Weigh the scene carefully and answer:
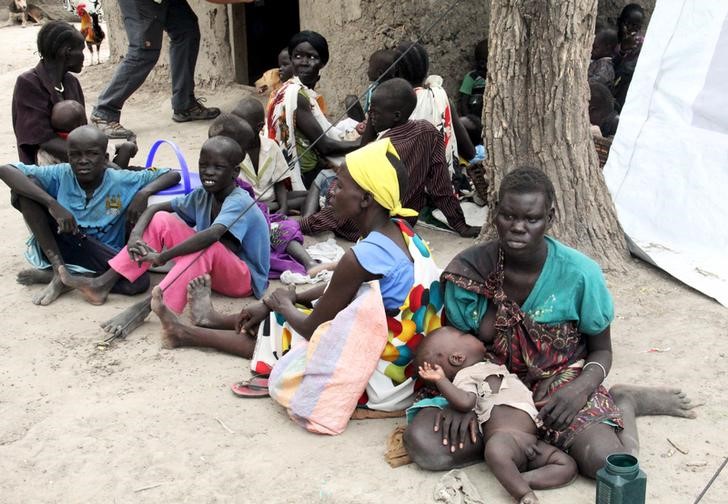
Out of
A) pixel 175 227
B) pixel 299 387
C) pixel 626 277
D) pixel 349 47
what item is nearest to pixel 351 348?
pixel 299 387

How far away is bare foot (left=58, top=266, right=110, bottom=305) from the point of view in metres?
4.16

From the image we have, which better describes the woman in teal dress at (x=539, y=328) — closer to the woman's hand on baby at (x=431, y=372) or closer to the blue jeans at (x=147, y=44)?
the woman's hand on baby at (x=431, y=372)

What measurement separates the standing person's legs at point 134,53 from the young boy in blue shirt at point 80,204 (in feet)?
8.60

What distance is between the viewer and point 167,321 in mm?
3676

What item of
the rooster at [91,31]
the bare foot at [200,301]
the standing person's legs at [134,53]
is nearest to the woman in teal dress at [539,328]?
the bare foot at [200,301]

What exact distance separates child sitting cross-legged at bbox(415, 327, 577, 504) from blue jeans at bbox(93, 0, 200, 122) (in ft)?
15.3

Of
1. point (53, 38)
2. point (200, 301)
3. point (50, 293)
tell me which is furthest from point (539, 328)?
point (53, 38)

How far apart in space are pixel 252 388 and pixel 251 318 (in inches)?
12.2

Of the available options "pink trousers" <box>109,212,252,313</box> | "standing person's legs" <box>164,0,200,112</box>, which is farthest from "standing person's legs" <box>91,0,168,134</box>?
"pink trousers" <box>109,212,252,313</box>

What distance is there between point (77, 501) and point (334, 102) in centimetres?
454

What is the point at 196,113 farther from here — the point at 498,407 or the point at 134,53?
the point at 498,407

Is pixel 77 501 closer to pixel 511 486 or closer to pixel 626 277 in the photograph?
pixel 511 486

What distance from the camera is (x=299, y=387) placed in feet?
10.2

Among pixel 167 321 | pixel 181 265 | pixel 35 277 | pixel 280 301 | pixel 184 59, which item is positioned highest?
pixel 184 59
